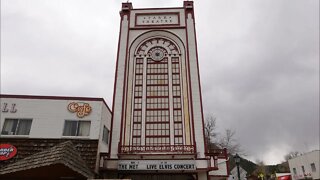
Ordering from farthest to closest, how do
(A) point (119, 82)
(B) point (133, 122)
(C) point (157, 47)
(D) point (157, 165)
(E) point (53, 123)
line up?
1. (C) point (157, 47)
2. (A) point (119, 82)
3. (B) point (133, 122)
4. (D) point (157, 165)
5. (E) point (53, 123)

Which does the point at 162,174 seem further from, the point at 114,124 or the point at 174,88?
the point at 174,88

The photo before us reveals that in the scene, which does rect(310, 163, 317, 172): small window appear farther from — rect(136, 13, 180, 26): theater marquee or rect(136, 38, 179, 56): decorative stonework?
rect(136, 13, 180, 26): theater marquee

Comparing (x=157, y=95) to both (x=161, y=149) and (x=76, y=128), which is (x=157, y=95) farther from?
(x=76, y=128)

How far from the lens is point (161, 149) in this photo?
19.8m

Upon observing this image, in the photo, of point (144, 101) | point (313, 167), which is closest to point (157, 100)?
point (144, 101)

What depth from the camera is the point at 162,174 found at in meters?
19.0

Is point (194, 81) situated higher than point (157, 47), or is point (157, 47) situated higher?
point (157, 47)

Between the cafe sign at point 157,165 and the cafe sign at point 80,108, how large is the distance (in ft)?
13.4

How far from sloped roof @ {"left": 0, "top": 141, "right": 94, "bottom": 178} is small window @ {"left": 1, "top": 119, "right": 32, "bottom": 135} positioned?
7.86 feet

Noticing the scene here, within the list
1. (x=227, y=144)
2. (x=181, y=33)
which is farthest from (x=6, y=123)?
(x=227, y=144)

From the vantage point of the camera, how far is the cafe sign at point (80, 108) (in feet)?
59.3

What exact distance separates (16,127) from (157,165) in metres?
9.61

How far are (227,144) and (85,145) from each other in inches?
1542

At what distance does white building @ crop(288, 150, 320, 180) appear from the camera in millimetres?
39094
